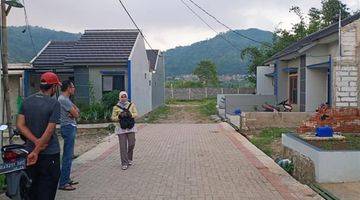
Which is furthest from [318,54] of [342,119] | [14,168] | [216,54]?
[216,54]

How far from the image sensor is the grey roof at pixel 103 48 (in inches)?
939

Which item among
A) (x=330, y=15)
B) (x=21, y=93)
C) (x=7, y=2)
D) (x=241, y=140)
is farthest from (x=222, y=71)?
(x=7, y=2)

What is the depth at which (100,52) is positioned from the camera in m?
24.7

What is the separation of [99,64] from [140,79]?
4.19 metres

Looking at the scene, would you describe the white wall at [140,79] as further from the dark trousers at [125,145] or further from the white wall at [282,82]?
the dark trousers at [125,145]

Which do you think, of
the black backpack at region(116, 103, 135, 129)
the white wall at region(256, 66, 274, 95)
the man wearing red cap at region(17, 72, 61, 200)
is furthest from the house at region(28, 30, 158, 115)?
the man wearing red cap at region(17, 72, 61, 200)

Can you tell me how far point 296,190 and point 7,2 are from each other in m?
5.86

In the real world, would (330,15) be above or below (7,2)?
above

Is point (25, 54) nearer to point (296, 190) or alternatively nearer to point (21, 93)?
point (21, 93)

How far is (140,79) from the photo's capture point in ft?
89.9

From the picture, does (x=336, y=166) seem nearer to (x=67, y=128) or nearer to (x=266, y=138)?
(x=67, y=128)

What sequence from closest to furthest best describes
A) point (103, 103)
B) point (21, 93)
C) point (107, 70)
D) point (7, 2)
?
point (7, 2) → point (103, 103) → point (107, 70) → point (21, 93)

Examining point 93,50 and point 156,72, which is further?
point 156,72

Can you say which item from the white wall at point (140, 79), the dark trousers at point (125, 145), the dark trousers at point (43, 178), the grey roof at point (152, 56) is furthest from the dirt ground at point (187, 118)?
the dark trousers at point (43, 178)
